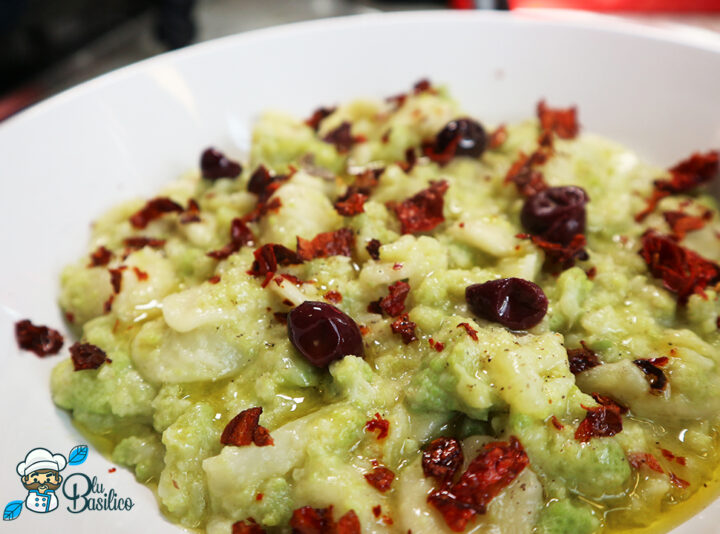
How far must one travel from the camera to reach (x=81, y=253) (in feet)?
9.75

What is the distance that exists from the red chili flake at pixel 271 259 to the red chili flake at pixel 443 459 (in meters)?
0.89

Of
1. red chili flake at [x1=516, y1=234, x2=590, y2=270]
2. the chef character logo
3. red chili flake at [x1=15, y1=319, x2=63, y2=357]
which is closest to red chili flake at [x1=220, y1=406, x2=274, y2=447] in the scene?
the chef character logo

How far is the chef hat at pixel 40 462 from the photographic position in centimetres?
216

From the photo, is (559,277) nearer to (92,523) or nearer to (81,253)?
(92,523)

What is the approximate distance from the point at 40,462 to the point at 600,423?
Answer: 1.92 metres

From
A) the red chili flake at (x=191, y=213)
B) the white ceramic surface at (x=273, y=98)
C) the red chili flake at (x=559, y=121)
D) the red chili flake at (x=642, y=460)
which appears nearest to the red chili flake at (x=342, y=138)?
the white ceramic surface at (x=273, y=98)

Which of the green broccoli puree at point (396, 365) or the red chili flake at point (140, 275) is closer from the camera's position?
the green broccoli puree at point (396, 365)

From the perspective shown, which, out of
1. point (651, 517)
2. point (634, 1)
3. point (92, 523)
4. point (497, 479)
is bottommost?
point (92, 523)

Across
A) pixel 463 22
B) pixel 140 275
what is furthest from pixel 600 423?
pixel 463 22

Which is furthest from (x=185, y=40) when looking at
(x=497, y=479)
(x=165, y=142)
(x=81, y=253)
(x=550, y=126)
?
(x=497, y=479)

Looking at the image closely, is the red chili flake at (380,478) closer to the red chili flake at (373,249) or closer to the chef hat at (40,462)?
the red chili flake at (373,249)

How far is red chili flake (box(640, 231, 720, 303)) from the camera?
2443mm

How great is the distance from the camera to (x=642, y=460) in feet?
6.63

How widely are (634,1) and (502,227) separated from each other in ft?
11.9
